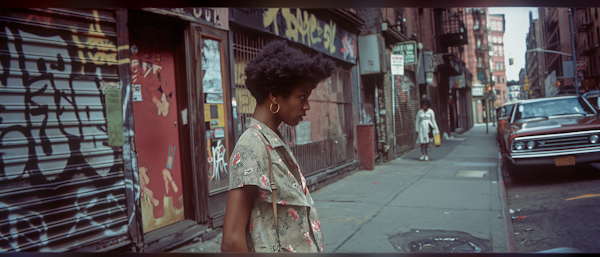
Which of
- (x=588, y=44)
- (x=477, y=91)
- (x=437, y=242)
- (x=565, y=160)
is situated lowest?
(x=437, y=242)

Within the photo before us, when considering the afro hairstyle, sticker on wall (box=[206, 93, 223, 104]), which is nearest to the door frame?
sticker on wall (box=[206, 93, 223, 104])

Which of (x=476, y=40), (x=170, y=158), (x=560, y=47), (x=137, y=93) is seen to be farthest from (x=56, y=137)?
(x=476, y=40)

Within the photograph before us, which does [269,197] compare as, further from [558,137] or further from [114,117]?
[558,137]

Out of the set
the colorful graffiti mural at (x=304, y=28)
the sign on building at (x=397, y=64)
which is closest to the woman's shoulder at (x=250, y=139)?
the colorful graffiti mural at (x=304, y=28)

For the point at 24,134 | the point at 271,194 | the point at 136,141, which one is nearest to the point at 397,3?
the point at 271,194

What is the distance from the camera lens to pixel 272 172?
5.07 feet

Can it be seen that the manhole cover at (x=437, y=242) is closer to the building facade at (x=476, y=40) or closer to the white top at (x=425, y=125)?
the white top at (x=425, y=125)

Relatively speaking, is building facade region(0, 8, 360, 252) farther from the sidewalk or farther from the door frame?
the sidewalk

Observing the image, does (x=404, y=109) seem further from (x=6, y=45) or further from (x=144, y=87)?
(x=6, y=45)

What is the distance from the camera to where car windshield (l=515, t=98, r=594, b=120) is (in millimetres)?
8883

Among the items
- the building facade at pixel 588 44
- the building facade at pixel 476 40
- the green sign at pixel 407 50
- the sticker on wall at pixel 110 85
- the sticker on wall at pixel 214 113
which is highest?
the building facade at pixel 476 40

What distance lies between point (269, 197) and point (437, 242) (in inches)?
147

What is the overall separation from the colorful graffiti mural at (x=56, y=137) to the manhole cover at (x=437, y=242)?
3.09 m

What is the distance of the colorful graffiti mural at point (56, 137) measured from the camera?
3.23 metres
